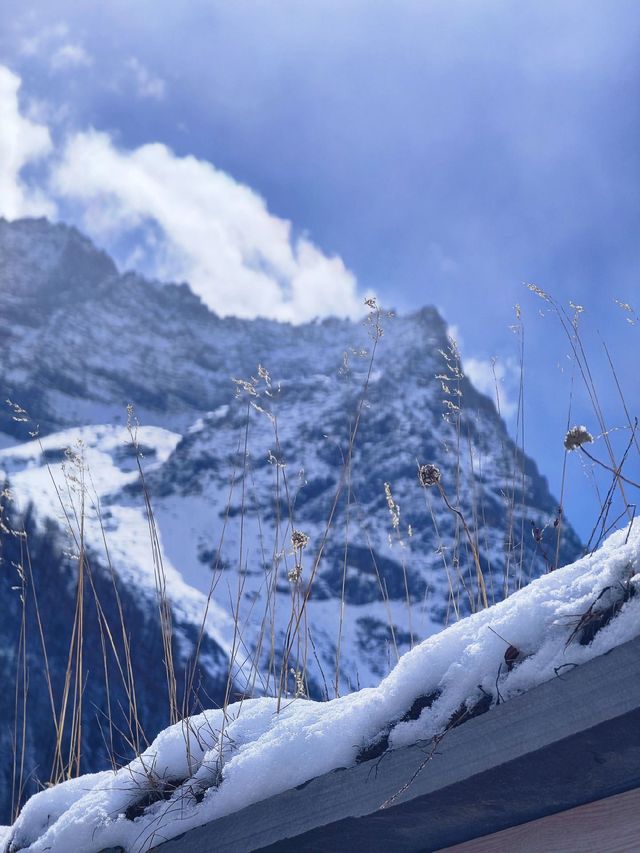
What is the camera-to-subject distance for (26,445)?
7362 cm

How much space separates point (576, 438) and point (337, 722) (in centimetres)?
45

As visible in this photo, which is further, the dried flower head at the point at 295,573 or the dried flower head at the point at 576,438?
the dried flower head at the point at 295,573

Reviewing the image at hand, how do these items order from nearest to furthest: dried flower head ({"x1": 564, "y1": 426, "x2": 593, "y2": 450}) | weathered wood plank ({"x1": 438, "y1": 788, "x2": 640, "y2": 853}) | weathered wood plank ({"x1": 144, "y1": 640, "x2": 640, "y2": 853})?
weathered wood plank ({"x1": 144, "y1": 640, "x2": 640, "y2": 853})
weathered wood plank ({"x1": 438, "y1": 788, "x2": 640, "y2": 853})
dried flower head ({"x1": 564, "y1": 426, "x2": 593, "y2": 450})

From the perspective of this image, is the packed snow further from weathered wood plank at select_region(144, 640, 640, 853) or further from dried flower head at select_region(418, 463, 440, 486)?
dried flower head at select_region(418, 463, 440, 486)

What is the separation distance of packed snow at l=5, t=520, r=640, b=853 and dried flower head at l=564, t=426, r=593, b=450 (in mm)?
138

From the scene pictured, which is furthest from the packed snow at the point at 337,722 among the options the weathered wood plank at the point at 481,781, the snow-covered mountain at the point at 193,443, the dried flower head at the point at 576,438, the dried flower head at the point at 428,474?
the snow-covered mountain at the point at 193,443

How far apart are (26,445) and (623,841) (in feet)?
254

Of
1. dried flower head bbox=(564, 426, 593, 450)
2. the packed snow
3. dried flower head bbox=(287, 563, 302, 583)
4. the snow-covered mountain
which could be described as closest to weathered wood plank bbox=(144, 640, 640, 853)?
the packed snow

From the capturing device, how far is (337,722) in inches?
39.4

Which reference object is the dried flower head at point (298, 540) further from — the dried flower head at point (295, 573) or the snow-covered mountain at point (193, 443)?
the snow-covered mountain at point (193, 443)

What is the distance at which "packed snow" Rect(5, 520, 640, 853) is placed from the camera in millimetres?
827

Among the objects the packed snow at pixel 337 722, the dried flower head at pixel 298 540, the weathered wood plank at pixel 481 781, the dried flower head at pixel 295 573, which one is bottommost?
the weathered wood plank at pixel 481 781

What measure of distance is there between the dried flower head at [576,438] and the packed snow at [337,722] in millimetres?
138

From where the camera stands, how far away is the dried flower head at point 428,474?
1.33m
